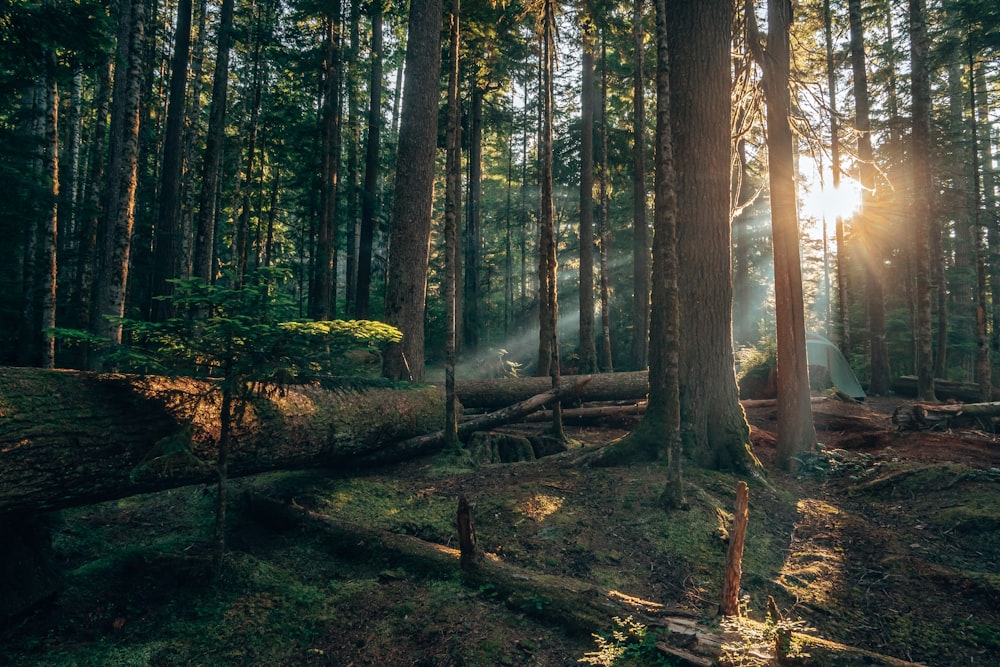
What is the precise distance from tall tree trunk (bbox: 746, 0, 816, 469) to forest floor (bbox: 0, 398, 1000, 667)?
26.1 inches

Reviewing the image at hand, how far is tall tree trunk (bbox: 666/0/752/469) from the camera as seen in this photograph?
8062 mm

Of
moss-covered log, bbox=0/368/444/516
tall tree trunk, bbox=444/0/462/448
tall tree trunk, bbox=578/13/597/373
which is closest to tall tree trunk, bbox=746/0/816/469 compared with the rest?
tall tree trunk, bbox=444/0/462/448

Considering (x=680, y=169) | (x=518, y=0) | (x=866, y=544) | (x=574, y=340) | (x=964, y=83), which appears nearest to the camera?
(x=866, y=544)

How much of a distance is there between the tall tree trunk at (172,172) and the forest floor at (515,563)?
936 centimetres

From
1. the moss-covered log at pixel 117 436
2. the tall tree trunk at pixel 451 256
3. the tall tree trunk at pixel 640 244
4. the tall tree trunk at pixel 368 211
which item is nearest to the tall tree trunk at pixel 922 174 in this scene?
the tall tree trunk at pixel 640 244

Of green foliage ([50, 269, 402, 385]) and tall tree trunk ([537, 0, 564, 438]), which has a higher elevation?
tall tree trunk ([537, 0, 564, 438])

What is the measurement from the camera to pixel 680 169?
8.52 meters

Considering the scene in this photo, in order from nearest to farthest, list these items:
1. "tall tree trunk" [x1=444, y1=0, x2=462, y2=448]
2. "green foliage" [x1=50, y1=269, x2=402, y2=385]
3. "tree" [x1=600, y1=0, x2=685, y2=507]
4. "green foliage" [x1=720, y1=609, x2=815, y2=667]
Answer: "green foliage" [x1=720, y1=609, x2=815, y2=667] → "green foliage" [x1=50, y1=269, x2=402, y2=385] → "tree" [x1=600, y1=0, x2=685, y2=507] → "tall tree trunk" [x1=444, y1=0, x2=462, y2=448]

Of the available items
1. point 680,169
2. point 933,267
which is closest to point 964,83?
point 933,267

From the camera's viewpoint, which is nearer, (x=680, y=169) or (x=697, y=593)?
(x=697, y=593)

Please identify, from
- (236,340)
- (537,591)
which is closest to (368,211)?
(236,340)

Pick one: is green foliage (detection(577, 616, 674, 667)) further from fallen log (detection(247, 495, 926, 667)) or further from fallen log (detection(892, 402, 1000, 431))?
fallen log (detection(892, 402, 1000, 431))

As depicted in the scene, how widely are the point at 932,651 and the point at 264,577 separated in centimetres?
589

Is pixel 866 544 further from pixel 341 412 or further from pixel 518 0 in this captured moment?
pixel 518 0
